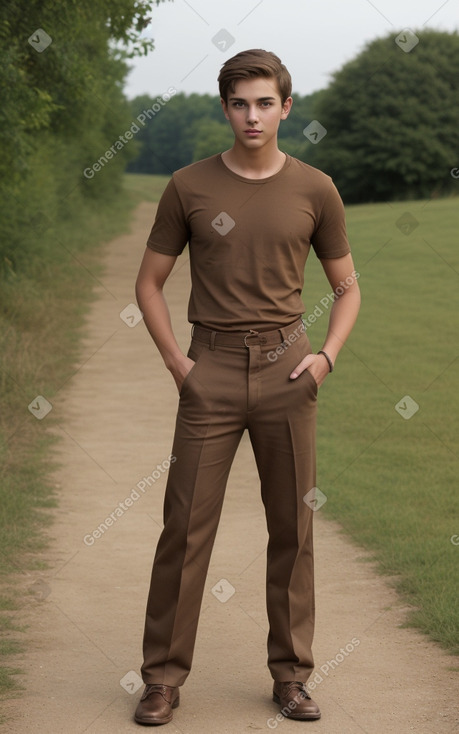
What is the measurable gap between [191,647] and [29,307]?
35.5ft

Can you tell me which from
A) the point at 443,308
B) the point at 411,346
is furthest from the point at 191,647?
the point at 443,308

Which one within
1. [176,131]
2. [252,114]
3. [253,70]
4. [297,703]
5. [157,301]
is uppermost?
[253,70]

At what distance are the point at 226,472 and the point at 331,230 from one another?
0.94 m

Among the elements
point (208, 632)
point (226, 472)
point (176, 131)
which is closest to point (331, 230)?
point (226, 472)

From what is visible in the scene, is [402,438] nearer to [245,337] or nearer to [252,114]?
[245,337]

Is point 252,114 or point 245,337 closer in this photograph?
point 252,114

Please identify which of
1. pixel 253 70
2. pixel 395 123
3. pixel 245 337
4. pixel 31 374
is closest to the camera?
pixel 253 70

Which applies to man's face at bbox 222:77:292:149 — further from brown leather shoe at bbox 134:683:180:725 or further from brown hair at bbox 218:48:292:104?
brown leather shoe at bbox 134:683:180:725

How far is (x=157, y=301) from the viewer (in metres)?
3.88

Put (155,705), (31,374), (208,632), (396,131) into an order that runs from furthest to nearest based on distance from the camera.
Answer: (396,131), (31,374), (208,632), (155,705)

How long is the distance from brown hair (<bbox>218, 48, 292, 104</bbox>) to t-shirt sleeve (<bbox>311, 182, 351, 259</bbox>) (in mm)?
393

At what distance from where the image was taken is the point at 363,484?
24.8 ft

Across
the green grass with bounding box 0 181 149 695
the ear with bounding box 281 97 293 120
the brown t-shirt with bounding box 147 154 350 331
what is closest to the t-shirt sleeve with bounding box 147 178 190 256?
the brown t-shirt with bounding box 147 154 350 331

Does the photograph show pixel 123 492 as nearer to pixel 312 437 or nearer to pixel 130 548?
pixel 130 548
